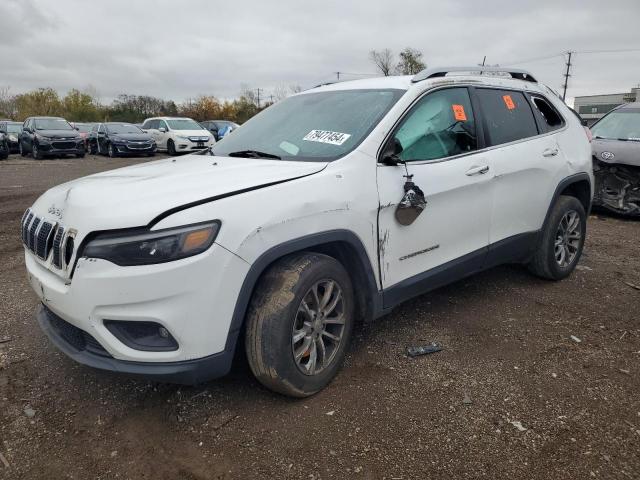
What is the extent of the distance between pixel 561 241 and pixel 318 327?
2.81 meters

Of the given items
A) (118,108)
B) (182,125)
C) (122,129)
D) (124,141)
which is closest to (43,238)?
(124,141)

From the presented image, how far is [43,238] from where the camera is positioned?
257 centimetres

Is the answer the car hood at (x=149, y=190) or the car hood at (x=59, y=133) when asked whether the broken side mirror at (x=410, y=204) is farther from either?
the car hood at (x=59, y=133)

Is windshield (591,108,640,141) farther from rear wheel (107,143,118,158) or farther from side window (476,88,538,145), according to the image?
rear wheel (107,143,118,158)

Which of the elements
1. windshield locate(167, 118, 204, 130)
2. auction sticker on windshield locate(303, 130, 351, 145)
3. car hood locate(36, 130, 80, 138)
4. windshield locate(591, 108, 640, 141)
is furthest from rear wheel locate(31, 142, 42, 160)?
auction sticker on windshield locate(303, 130, 351, 145)

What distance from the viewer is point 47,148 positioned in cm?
1808

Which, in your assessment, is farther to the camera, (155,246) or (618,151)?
(618,151)

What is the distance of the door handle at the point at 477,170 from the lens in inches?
133

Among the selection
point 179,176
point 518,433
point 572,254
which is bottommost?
point 518,433

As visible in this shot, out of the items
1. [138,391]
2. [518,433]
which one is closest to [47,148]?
[138,391]

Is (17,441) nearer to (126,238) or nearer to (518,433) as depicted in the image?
(126,238)

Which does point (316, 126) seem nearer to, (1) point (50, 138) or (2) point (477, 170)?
(2) point (477, 170)

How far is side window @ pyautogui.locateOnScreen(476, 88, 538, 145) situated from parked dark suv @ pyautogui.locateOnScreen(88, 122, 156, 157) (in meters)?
17.5

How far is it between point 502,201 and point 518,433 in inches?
70.6
